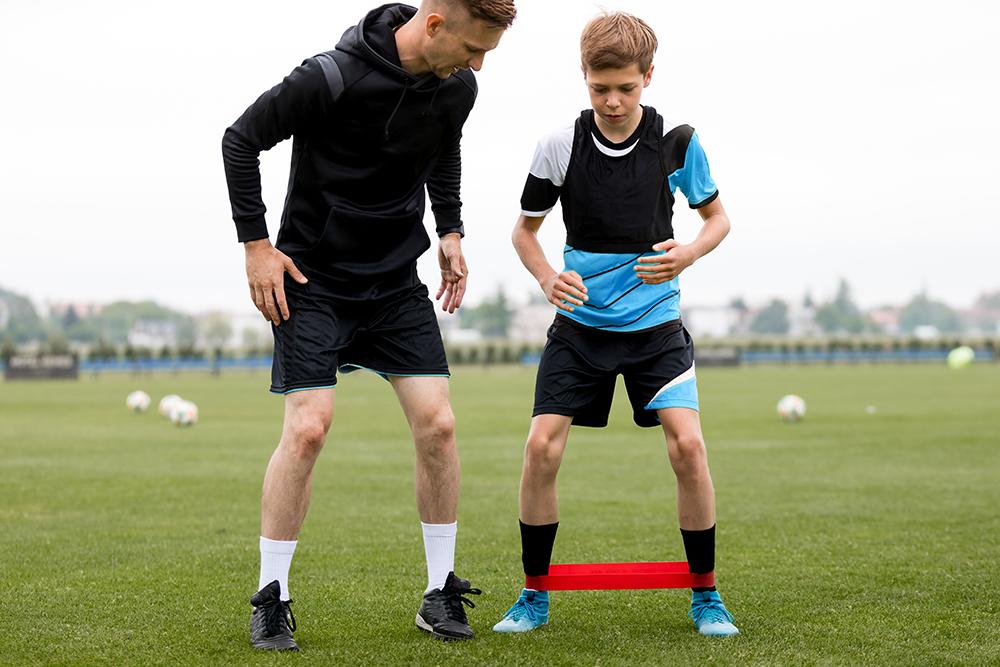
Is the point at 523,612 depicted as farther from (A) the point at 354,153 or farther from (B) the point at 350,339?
(A) the point at 354,153

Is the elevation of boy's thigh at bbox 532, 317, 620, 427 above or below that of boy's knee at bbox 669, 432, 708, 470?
above

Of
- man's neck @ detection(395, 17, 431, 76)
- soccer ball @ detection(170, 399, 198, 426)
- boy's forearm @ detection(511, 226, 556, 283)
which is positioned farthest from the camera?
soccer ball @ detection(170, 399, 198, 426)

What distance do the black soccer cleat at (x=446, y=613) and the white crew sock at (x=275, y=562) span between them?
0.56m

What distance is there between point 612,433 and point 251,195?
509 inches

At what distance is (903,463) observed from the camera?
41.2 ft

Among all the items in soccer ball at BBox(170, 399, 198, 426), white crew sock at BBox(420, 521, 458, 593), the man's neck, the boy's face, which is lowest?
soccer ball at BBox(170, 399, 198, 426)

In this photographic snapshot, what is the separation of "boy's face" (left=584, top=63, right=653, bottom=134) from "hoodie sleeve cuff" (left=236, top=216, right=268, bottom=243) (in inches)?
55.1

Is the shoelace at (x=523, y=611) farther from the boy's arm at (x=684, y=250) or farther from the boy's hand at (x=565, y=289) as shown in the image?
the boy's arm at (x=684, y=250)

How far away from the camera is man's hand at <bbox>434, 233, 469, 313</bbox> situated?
525cm

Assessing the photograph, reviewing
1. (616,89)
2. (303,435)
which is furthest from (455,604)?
(616,89)

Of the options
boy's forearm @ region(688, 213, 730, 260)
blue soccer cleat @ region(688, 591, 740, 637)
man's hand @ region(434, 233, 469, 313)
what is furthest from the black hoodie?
blue soccer cleat @ region(688, 591, 740, 637)

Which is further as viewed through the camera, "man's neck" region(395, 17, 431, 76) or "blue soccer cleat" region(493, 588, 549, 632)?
"blue soccer cleat" region(493, 588, 549, 632)

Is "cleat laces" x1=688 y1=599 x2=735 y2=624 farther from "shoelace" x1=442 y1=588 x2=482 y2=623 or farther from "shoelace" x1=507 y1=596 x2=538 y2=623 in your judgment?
"shoelace" x1=442 y1=588 x2=482 y2=623

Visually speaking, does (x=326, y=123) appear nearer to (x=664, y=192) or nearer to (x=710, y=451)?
(x=664, y=192)
